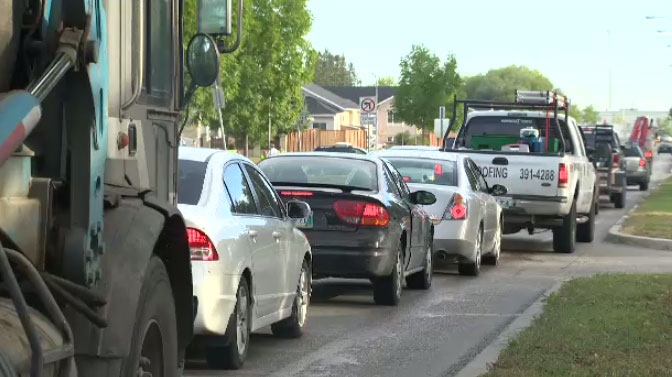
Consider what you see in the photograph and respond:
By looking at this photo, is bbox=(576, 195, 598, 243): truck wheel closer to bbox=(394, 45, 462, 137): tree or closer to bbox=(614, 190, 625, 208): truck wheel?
bbox=(614, 190, 625, 208): truck wheel

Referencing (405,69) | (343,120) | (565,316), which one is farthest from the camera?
(343,120)

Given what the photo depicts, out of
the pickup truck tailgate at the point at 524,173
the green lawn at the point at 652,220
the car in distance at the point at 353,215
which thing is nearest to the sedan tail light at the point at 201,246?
the car in distance at the point at 353,215

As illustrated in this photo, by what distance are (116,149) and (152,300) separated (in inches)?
25.5

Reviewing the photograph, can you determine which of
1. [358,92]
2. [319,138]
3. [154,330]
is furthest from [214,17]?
[358,92]

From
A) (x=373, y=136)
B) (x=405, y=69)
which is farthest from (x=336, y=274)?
(x=405, y=69)

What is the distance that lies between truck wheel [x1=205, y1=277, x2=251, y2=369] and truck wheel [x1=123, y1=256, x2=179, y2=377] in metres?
3.37

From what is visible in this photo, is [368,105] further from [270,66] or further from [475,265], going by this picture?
[475,265]

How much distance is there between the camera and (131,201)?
208 inches

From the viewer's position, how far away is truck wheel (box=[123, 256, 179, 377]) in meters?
5.04

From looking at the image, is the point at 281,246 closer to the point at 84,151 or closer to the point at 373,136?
the point at 84,151

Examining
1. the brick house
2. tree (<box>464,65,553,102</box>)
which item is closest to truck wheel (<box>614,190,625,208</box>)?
the brick house

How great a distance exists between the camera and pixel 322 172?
13.7 metres

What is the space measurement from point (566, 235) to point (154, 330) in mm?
16885

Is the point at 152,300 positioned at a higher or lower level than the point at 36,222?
lower
